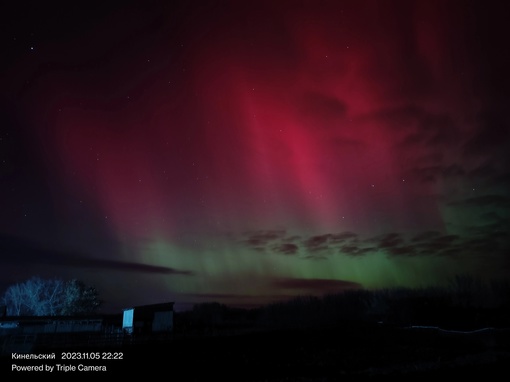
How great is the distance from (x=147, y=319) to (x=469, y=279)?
105m

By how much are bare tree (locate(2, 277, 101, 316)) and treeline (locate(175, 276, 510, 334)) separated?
20804 millimetres

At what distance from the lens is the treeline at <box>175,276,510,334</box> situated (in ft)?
222

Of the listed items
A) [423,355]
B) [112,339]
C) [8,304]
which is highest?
[8,304]

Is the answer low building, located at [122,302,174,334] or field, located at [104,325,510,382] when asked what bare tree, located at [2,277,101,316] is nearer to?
low building, located at [122,302,174,334]

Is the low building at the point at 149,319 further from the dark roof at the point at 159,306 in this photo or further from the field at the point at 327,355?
the field at the point at 327,355

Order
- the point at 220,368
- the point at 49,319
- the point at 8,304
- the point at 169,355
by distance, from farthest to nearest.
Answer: the point at 8,304
the point at 49,319
the point at 169,355
the point at 220,368

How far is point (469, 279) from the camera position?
12312cm

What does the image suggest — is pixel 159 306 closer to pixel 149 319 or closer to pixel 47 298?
pixel 149 319

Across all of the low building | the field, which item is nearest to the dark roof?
the low building

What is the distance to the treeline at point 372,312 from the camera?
6756 cm

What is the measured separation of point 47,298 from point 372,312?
7187cm

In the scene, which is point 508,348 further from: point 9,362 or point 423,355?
point 9,362

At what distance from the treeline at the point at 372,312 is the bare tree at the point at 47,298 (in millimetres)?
20804

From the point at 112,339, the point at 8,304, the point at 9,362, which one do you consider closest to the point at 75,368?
the point at 9,362
